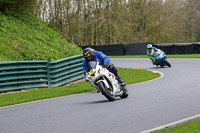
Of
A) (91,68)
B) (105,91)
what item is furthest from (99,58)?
(105,91)

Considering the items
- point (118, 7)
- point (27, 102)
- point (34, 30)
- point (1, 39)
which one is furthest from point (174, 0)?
point (27, 102)

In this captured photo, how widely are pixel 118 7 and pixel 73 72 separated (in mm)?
35983

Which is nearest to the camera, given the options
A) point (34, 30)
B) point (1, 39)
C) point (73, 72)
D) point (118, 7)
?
point (73, 72)

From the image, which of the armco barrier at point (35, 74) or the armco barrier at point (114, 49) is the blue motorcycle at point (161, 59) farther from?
the armco barrier at point (114, 49)

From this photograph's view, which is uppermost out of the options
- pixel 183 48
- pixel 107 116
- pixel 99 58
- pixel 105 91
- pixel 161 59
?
pixel 99 58

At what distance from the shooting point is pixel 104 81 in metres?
9.38

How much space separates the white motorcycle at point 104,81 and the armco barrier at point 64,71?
609 centimetres

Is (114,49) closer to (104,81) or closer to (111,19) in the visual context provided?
(111,19)

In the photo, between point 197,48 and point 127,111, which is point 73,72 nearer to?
point 127,111

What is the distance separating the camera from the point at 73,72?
1738cm

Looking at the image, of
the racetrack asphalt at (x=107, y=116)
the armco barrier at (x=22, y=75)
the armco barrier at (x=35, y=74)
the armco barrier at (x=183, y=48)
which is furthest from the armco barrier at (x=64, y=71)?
the armco barrier at (x=183, y=48)

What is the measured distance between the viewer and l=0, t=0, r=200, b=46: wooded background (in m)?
48.7

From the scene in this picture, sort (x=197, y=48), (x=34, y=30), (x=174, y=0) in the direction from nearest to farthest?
(x=34, y=30)
(x=197, y=48)
(x=174, y=0)

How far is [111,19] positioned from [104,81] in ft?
148
